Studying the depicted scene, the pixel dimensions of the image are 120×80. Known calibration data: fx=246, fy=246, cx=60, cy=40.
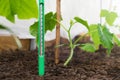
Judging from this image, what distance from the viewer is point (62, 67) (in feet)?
3.31

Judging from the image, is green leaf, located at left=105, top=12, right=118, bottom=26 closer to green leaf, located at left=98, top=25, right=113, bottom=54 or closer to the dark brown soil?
the dark brown soil

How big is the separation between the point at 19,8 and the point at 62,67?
425mm

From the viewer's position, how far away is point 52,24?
39.6 inches

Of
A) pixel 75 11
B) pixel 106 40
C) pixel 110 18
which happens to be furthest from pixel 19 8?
pixel 75 11

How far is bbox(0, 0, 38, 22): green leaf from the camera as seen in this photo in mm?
642

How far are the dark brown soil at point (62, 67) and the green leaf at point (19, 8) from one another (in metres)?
0.29

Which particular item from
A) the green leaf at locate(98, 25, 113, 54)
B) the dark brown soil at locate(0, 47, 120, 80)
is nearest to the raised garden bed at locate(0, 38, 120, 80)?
the dark brown soil at locate(0, 47, 120, 80)

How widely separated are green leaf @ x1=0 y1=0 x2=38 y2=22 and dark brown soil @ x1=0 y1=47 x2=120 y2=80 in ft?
0.94

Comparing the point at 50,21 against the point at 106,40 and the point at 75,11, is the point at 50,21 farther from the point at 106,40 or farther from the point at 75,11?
the point at 75,11

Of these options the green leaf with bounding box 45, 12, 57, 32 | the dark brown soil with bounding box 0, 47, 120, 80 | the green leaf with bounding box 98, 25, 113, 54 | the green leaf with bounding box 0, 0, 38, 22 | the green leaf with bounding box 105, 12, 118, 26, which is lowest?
the dark brown soil with bounding box 0, 47, 120, 80

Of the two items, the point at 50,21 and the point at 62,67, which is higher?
the point at 50,21

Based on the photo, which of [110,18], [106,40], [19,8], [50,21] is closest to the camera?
[19,8]

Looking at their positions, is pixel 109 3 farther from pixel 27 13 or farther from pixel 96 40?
pixel 27 13

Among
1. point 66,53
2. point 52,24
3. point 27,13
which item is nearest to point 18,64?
point 52,24
